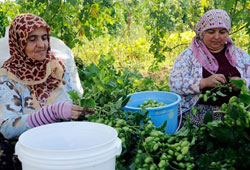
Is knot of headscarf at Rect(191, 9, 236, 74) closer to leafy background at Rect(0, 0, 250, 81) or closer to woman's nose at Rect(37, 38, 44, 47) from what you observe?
leafy background at Rect(0, 0, 250, 81)

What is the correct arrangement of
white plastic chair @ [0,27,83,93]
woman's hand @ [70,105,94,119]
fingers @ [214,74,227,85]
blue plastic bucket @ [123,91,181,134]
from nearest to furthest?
woman's hand @ [70,105,94,119], blue plastic bucket @ [123,91,181,134], fingers @ [214,74,227,85], white plastic chair @ [0,27,83,93]

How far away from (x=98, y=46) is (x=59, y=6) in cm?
292

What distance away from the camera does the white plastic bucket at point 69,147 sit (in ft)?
3.42

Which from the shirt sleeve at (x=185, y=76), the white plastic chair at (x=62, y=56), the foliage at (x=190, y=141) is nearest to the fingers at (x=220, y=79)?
the shirt sleeve at (x=185, y=76)

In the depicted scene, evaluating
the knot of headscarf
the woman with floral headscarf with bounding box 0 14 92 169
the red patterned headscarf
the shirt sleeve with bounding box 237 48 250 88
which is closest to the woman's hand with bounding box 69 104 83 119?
the woman with floral headscarf with bounding box 0 14 92 169

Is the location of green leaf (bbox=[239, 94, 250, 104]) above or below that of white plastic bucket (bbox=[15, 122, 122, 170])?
above

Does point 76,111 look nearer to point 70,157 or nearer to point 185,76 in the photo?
point 70,157

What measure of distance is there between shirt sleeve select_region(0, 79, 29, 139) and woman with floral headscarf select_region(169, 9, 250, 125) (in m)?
1.16

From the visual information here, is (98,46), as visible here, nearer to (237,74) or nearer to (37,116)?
(237,74)

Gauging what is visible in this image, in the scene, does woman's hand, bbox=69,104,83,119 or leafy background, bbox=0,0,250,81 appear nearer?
woman's hand, bbox=69,104,83,119

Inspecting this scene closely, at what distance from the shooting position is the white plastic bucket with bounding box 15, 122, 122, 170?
1.04 metres

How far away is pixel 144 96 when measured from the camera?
7.11 feet

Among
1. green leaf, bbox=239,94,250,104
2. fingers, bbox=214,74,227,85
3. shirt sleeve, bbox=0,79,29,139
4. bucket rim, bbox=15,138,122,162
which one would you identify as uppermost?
green leaf, bbox=239,94,250,104

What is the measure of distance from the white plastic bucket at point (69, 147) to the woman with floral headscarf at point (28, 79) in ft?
1.35
